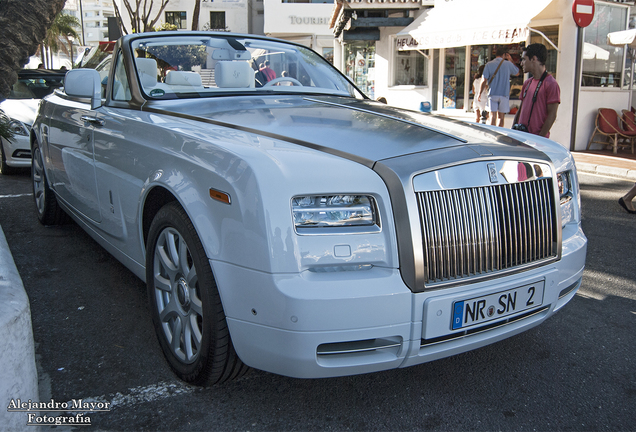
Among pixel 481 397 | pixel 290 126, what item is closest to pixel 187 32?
pixel 290 126

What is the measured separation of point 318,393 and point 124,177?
4.85ft

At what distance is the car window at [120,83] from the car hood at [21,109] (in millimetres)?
4777

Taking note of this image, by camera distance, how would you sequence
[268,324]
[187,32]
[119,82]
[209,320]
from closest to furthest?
[268,324]
[209,320]
[119,82]
[187,32]

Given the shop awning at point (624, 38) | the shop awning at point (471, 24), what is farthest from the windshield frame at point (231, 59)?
the shop awning at point (624, 38)

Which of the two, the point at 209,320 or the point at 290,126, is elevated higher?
the point at 290,126

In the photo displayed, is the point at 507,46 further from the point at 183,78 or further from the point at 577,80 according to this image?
the point at 183,78

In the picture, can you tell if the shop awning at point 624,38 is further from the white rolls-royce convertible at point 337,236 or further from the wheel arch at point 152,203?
the wheel arch at point 152,203

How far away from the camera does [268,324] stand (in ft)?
6.44

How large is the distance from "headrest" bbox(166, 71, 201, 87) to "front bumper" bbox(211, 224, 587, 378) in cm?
172

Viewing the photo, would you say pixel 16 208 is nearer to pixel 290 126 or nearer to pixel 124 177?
pixel 124 177

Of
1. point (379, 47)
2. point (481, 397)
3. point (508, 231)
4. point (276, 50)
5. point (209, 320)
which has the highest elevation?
point (379, 47)

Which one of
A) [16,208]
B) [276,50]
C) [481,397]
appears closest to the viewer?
[481,397]

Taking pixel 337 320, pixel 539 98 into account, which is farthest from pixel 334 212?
pixel 539 98

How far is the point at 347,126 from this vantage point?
2568 mm
